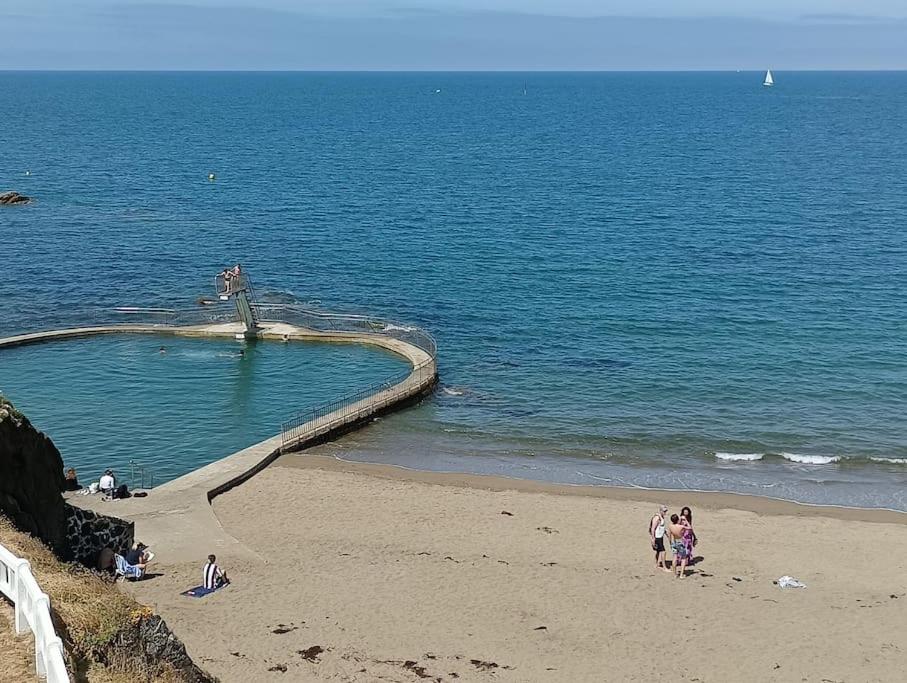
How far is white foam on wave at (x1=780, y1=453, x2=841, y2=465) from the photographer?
35281 millimetres

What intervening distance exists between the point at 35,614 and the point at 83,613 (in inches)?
79.7

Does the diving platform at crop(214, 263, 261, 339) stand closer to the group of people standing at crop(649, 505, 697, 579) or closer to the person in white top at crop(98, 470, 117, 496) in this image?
the person in white top at crop(98, 470, 117, 496)

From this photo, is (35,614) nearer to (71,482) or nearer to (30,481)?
(30,481)

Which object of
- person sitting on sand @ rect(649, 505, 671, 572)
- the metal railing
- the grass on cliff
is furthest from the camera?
the metal railing

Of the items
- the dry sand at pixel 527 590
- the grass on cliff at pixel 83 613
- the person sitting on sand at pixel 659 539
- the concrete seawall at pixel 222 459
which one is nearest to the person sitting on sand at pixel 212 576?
the dry sand at pixel 527 590

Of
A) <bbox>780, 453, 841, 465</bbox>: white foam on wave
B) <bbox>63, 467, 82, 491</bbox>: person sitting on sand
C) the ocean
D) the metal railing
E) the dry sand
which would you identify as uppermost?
the ocean

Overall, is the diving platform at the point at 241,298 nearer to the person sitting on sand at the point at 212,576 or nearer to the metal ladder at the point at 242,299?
the metal ladder at the point at 242,299

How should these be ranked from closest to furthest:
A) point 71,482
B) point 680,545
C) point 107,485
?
point 680,545
point 107,485
point 71,482

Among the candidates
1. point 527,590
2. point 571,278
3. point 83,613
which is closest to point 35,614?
point 83,613

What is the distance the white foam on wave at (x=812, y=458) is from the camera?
3528cm

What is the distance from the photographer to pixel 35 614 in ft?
39.3

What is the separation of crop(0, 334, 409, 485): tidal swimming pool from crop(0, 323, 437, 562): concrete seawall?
60cm

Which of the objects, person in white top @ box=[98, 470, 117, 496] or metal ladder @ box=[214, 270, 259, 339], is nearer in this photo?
person in white top @ box=[98, 470, 117, 496]

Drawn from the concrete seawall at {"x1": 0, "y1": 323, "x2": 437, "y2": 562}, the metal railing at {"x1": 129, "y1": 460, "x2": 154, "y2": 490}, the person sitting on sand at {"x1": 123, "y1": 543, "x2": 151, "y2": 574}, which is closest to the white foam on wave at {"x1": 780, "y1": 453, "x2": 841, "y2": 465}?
the concrete seawall at {"x1": 0, "y1": 323, "x2": 437, "y2": 562}
